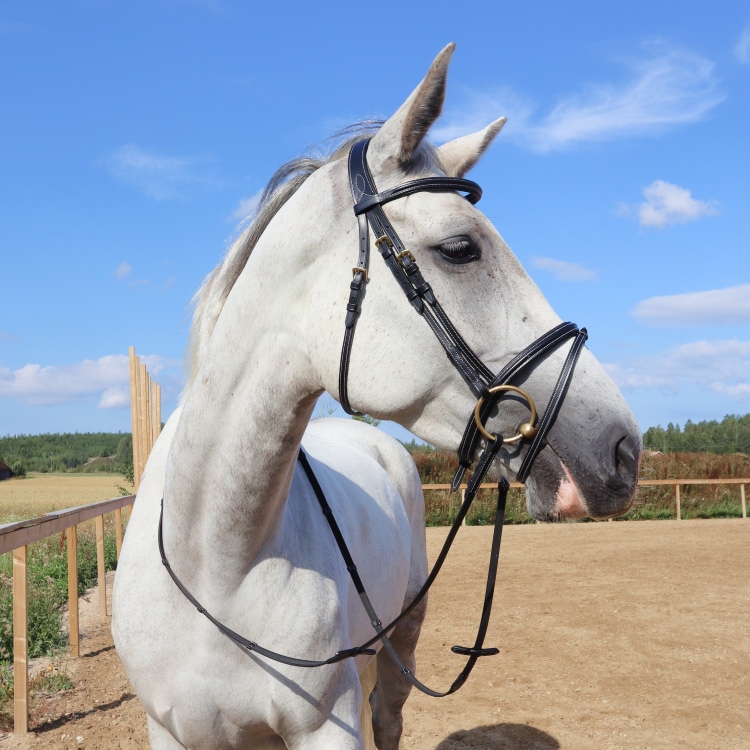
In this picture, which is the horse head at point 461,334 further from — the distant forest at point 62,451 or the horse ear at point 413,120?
the distant forest at point 62,451

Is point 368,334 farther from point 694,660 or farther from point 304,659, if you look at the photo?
point 694,660

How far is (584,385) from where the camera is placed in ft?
5.15

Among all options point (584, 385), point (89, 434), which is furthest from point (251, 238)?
point (89, 434)

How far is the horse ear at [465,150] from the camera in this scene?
1869 mm

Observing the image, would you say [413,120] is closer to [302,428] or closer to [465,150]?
[465,150]

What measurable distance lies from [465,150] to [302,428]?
0.87 m

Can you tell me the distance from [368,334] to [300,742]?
116 cm

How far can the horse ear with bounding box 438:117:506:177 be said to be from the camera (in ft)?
6.13

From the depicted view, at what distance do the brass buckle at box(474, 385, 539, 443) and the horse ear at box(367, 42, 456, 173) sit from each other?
0.62m

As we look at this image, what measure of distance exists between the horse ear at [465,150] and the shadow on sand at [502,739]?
399 cm

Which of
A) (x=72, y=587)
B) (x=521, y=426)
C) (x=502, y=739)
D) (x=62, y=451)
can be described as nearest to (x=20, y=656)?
(x=72, y=587)

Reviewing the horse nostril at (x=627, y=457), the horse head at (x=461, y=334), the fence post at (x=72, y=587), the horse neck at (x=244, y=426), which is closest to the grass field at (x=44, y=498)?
the fence post at (x=72, y=587)

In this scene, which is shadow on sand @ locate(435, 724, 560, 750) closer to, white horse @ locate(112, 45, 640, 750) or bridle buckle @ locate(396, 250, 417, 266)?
white horse @ locate(112, 45, 640, 750)

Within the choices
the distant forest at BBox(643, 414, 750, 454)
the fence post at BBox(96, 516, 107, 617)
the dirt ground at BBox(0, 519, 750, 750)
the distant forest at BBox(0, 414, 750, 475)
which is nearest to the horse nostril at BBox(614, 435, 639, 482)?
the dirt ground at BBox(0, 519, 750, 750)
